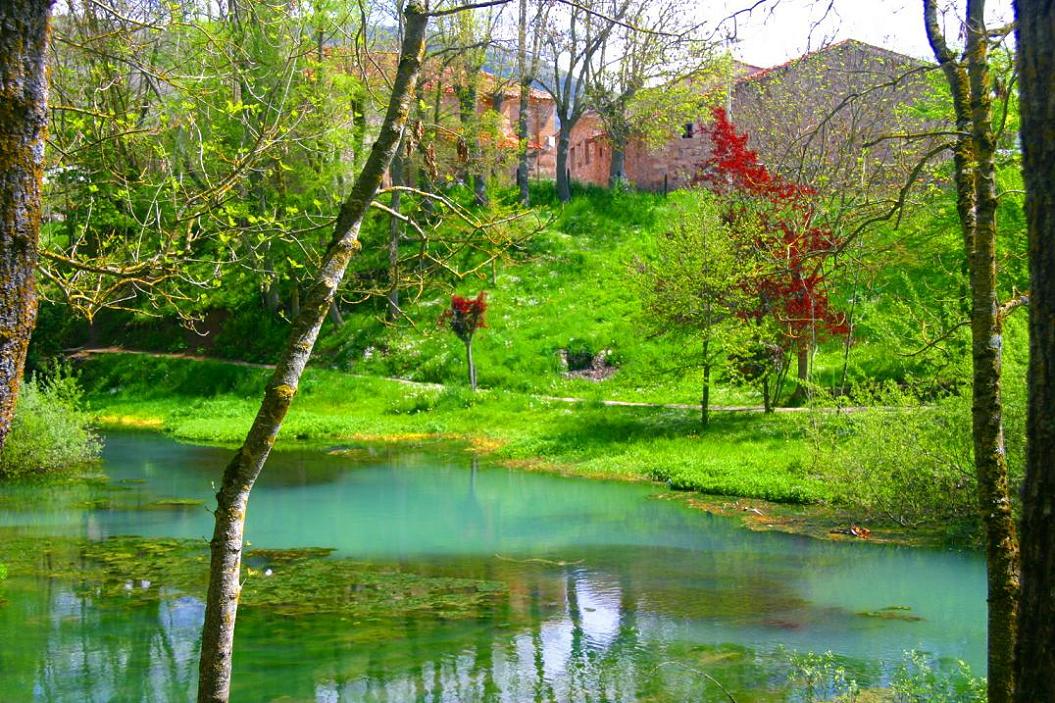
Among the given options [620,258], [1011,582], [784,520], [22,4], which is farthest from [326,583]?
[620,258]

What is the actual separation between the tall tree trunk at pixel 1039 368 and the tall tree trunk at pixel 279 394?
2.89m

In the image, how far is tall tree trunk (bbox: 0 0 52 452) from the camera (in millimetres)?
3729

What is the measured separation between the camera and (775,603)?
12.2m

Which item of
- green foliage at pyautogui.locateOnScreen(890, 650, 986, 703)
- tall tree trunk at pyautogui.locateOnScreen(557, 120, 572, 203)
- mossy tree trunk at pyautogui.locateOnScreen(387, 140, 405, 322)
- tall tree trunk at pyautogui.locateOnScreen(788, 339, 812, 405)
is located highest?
tall tree trunk at pyautogui.locateOnScreen(557, 120, 572, 203)

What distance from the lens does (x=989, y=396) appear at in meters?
6.36

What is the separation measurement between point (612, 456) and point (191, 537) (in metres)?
8.92

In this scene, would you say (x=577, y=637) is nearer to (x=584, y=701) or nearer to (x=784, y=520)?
(x=584, y=701)

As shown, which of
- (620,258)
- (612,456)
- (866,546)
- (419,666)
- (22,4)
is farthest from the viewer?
(620,258)

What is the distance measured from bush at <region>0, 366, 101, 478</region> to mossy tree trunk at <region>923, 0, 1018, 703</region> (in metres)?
18.3

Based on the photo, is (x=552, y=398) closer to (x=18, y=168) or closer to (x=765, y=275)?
(x=765, y=275)

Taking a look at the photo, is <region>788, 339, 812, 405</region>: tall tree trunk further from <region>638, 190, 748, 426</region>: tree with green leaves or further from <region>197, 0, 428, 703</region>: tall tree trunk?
<region>197, 0, 428, 703</region>: tall tree trunk

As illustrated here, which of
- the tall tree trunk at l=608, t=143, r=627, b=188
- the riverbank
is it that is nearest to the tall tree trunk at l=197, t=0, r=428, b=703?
the riverbank

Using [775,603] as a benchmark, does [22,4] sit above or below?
above

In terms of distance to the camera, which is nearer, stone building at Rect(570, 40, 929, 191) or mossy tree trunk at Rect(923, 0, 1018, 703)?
mossy tree trunk at Rect(923, 0, 1018, 703)
